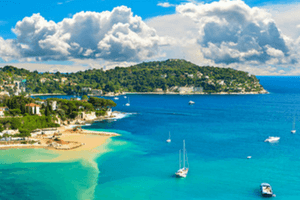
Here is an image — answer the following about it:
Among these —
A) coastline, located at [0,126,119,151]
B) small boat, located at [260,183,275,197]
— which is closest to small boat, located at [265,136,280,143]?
small boat, located at [260,183,275,197]

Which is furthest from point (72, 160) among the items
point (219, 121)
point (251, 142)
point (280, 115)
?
point (280, 115)

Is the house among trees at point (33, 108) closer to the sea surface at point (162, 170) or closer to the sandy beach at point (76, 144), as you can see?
the sandy beach at point (76, 144)

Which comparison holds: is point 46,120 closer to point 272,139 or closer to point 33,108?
point 33,108

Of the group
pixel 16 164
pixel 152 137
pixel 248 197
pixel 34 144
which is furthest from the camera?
pixel 152 137

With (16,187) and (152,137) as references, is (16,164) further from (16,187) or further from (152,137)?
(152,137)

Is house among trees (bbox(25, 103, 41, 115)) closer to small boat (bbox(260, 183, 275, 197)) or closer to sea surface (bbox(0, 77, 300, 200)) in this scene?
sea surface (bbox(0, 77, 300, 200))

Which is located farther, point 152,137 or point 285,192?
point 152,137

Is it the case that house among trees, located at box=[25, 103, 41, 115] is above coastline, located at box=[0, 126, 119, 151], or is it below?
above

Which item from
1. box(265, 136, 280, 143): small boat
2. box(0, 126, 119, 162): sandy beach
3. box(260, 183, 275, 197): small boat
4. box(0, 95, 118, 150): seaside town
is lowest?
box(260, 183, 275, 197): small boat

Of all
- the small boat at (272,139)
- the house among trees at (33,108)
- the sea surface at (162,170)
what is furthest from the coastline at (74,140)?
the small boat at (272,139)
